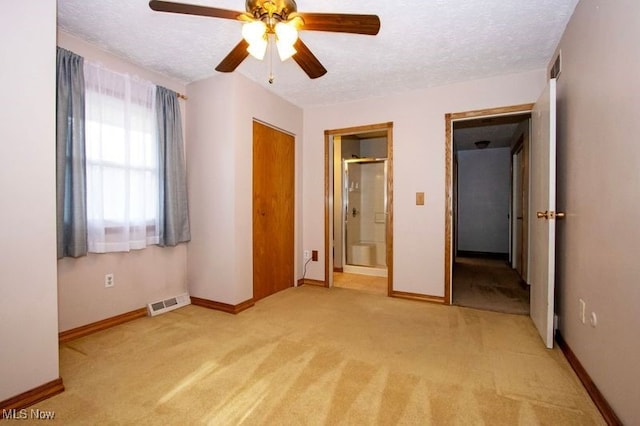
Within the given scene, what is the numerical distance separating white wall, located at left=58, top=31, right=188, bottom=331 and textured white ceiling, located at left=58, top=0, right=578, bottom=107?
0.37 ft

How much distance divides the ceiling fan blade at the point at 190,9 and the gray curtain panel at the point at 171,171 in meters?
1.52

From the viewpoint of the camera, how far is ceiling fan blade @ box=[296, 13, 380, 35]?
1505 mm

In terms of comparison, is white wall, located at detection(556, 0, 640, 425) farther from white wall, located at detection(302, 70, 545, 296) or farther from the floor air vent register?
the floor air vent register

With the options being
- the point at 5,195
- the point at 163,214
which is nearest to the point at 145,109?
the point at 163,214

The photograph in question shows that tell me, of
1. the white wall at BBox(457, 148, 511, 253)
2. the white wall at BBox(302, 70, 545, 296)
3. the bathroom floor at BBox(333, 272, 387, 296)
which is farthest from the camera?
the white wall at BBox(457, 148, 511, 253)

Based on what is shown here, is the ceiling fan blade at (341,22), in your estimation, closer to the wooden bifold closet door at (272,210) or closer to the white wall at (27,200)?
the white wall at (27,200)

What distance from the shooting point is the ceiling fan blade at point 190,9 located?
4.85 feet

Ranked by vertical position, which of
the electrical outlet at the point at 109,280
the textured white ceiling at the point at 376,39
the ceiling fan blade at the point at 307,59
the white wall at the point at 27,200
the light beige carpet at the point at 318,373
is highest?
the textured white ceiling at the point at 376,39

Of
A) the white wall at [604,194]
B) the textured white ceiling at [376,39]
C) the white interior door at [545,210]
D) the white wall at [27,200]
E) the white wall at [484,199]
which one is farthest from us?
the white wall at [484,199]

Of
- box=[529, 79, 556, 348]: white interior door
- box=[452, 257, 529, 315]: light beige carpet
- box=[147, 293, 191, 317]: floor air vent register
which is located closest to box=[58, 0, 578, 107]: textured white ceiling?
box=[529, 79, 556, 348]: white interior door

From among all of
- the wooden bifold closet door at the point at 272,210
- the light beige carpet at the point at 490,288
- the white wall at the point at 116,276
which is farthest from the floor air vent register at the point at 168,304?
the light beige carpet at the point at 490,288

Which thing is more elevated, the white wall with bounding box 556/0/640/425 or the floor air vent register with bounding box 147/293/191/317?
the white wall with bounding box 556/0/640/425

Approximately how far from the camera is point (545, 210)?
216 centimetres

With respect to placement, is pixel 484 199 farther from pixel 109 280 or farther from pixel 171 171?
pixel 109 280
